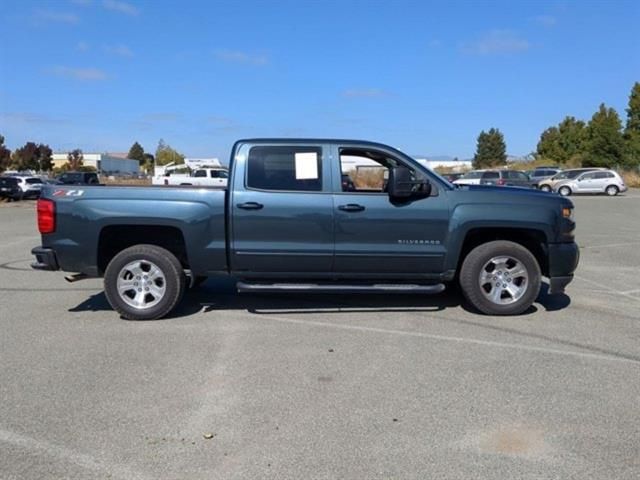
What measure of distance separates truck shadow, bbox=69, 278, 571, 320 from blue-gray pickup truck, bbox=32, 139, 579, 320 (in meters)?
0.48

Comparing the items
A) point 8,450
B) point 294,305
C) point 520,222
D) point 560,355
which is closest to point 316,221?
point 294,305

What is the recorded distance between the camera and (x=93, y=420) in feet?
13.1

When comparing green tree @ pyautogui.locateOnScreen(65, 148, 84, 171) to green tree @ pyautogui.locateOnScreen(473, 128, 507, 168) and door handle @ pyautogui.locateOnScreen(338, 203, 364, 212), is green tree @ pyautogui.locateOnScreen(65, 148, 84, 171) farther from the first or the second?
door handle @ pyautogui.locateOnScreen(338, 203, 364, 212)

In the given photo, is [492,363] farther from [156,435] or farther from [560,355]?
[156,435]

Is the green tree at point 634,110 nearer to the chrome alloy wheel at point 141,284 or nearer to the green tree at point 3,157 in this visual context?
the chrome alloy wheel at point 141,284

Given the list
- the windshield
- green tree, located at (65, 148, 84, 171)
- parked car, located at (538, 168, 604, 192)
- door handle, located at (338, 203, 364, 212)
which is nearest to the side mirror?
door handle, located at (338, 203, 364, 212)

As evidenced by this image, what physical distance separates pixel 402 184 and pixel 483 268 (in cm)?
130

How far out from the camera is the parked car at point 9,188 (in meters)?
36.8

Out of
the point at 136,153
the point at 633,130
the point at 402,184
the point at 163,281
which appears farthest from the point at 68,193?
the point at 136,153

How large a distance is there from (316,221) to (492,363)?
2328 millimetres

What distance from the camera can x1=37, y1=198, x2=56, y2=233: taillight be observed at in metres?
6.41

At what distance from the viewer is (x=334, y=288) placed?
6.43 m

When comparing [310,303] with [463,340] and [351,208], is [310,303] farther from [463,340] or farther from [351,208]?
[463,340]

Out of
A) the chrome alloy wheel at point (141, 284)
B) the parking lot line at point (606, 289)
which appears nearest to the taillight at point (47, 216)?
the chrome alloy wheel at point (141, 284)
